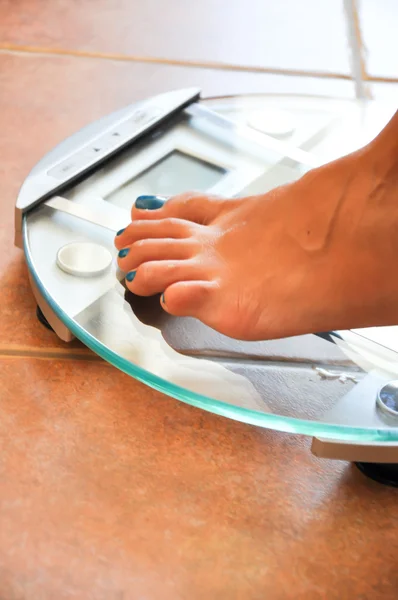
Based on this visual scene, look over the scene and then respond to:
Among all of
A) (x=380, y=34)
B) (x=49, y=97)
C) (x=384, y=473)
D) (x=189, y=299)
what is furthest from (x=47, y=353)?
(x=380, y=34)

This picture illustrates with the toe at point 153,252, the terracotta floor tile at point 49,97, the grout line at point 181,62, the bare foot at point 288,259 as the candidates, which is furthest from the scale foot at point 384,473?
the grout line at point 181,62

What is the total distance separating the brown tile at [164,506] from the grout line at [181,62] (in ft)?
2.16

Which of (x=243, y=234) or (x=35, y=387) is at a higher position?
(x=243, y=234)

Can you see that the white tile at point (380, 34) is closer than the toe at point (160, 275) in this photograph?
No

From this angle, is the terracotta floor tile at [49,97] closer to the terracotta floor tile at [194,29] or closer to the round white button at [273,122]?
the terracotta floor tile at [194,29]

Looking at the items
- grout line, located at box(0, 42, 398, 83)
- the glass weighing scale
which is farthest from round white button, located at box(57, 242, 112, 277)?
grout line, located at box(0, 42, 398, 83)

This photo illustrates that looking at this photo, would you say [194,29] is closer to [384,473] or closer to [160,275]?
[160,275]

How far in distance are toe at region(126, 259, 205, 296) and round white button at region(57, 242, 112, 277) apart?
37mm

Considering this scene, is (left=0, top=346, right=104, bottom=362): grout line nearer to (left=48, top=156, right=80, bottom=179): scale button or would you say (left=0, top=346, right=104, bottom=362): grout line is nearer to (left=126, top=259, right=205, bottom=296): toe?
(left=126, top=259, right=205, bottom=296): toe

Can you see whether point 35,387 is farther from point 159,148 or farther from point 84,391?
point 159,148

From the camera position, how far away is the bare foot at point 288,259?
0.58 metres

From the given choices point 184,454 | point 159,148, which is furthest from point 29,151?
point 184,454

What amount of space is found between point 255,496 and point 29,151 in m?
0.53

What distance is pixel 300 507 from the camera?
1.79 feet
